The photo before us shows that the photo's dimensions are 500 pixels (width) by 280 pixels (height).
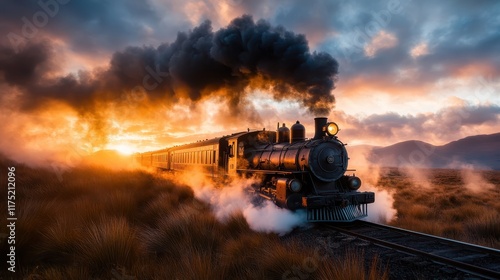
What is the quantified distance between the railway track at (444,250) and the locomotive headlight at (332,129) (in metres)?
2.82

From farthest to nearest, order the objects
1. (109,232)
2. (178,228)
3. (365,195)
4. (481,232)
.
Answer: (365,195), (481,232), (178,228), (109,232)

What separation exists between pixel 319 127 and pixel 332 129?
38 cm

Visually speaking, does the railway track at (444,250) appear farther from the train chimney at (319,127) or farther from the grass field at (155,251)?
the train chimney at (319,127)

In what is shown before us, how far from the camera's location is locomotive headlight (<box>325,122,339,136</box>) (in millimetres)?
8680

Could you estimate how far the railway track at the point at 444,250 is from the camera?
4.38 m

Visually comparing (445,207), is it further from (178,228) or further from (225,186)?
(178,228)

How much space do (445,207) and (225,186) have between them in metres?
8.67

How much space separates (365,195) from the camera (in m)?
8.19

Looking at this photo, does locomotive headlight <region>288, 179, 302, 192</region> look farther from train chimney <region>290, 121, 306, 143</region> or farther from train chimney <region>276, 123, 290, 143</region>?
train chimney <region>276, 123, 290, 143</region>

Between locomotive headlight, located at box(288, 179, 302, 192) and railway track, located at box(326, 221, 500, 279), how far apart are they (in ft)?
Result: 4.32

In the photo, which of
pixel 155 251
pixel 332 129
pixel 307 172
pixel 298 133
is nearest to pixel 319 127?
pixel 332 129

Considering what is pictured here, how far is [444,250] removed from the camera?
17.5 ft

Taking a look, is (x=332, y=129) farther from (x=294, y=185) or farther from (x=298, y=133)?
(x=294, y=185)

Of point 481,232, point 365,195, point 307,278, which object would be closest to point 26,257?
point 307,278
